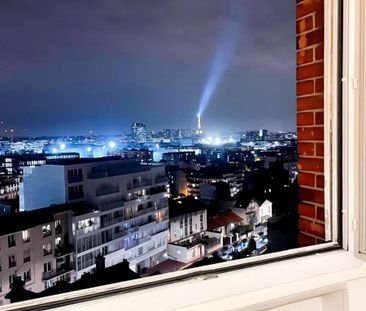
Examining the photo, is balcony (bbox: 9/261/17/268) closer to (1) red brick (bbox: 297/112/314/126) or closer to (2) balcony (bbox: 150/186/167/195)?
(2) balcony (bbox: 150/186/167/195)

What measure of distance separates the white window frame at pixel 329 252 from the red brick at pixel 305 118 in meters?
0.09

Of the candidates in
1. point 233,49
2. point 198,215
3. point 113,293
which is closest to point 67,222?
point 198,215

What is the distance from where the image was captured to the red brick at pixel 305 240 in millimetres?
1209

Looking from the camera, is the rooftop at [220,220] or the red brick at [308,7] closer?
the red brick at [308,7]

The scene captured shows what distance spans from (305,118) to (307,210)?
1.10 ft

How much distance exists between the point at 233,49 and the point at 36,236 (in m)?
3.86

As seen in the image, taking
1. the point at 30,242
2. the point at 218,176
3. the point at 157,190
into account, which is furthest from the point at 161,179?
the point at 30,242

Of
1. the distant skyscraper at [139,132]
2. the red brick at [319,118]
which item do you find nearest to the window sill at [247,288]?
the red brick at [319,118]

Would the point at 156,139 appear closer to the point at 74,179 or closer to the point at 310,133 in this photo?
the point at 74,179

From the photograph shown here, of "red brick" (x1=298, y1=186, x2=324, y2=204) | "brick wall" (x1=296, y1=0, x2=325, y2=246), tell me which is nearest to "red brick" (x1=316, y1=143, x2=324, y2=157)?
"brick wall" (x1=296, y1=0, x2=325, y2=246)

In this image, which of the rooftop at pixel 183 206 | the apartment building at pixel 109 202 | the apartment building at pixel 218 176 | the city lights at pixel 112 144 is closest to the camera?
the city lights at pixel 112 144

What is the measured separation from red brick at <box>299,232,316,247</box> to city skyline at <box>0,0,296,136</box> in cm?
95

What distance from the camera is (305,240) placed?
49.4 inches

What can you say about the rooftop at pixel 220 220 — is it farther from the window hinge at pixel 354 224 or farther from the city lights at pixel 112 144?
the window hinge at pixel 354 224
